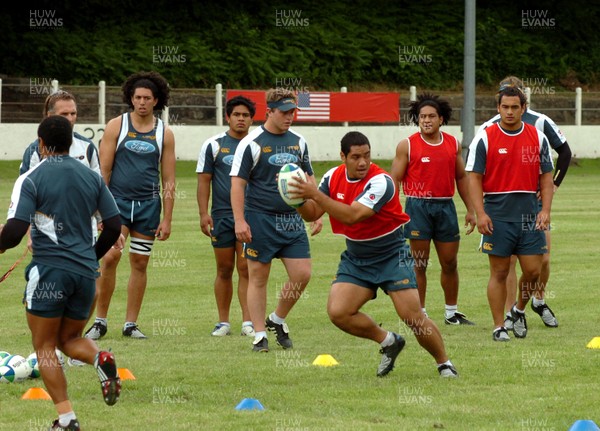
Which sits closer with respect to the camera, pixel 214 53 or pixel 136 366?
pixel 136 366

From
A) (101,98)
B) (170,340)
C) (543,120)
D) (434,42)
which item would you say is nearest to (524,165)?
(543,120)

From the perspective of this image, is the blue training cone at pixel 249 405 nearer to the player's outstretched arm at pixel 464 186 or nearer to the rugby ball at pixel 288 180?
the rugby ball at pixel 288 180

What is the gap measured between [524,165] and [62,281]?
502cm

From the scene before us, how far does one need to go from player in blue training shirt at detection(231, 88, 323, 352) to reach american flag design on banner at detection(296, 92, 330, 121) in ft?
89.7

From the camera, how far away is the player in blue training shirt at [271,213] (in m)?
10.4

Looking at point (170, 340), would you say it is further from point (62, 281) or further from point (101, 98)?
point (101, 98)

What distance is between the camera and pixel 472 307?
13.0 meters

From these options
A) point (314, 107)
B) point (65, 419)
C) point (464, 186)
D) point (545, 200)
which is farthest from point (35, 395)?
point (314, 107)

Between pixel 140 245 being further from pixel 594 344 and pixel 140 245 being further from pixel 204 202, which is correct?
pixel 594 344

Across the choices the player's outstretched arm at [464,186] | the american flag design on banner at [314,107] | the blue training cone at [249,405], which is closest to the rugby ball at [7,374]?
the blue training cone at [249,405]

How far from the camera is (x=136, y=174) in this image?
11039 mm

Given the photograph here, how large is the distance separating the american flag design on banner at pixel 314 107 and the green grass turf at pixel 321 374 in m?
23.4

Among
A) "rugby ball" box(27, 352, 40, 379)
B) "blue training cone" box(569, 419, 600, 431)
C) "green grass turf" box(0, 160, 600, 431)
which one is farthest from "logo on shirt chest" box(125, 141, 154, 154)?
"blue training cone" box(569, 419, 600, 431)

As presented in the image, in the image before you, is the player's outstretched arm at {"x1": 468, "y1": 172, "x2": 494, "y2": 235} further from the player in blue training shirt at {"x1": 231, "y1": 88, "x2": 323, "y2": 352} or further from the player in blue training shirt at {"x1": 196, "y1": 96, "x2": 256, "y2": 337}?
the player in blue training shirt at {"x1": 196, "y1": 96, "x2": 256, "y2": 337}
